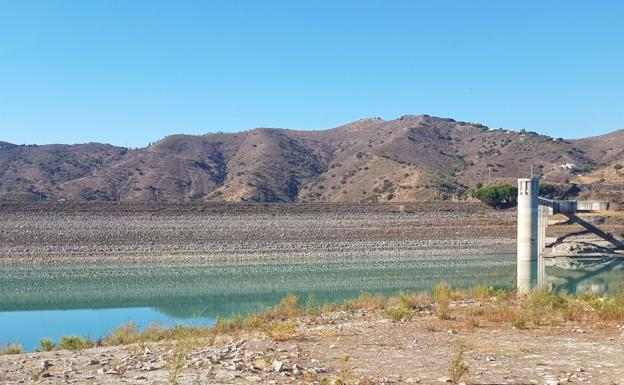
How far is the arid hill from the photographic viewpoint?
69062 millimetres

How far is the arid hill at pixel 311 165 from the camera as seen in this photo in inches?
2719

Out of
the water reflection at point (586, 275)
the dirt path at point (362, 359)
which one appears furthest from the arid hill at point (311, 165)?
the dirt path at point (362, 359)

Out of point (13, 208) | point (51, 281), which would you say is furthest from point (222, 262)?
point (13, 208)

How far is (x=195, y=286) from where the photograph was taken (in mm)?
27953

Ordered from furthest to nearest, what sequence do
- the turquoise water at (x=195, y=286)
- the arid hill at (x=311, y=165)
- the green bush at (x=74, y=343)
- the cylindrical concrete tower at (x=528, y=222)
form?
the arid hill at (x=311, y=165) < the cylindrical concrete tower at (x=528, y=222) < the turquoise water at (x=195, y=286) < the green bush at (x=74, y=343)

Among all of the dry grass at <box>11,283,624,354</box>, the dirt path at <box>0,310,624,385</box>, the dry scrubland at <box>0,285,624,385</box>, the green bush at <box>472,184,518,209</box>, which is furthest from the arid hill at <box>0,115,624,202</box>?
the dirt path at <box>0,310,624,385</box>

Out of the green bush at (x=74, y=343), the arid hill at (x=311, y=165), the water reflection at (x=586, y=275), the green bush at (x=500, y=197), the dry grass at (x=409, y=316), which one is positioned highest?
the arid hill at (x=311, y=165)

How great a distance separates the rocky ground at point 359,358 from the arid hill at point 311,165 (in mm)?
47338

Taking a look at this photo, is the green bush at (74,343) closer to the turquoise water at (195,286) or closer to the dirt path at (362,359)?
the dirt path at (362,359)

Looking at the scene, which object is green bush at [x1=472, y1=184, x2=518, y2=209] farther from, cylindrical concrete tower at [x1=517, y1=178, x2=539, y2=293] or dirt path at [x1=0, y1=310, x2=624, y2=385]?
dirt path at [x1=0, y1=310, x2=624, y2=385]

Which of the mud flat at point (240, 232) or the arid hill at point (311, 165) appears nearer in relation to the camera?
the mud flat at point (240, 232)

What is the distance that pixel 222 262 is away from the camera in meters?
35.2

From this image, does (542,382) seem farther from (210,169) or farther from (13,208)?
(210,169)

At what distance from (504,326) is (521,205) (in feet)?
83.0
